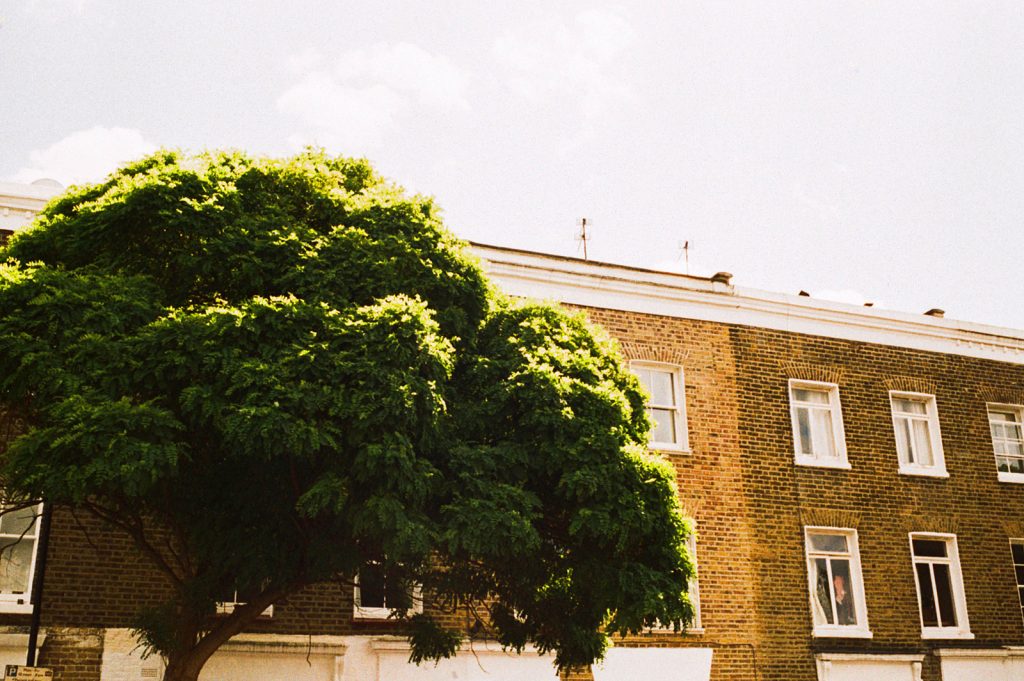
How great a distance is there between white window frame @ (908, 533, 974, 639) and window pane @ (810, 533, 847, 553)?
167 cm

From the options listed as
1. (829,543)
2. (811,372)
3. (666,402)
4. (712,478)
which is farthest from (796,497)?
(666,402)

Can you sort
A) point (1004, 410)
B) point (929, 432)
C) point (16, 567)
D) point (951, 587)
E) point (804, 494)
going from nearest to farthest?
point (16, 567), point (804, 494), point (951, 587), point (929, 432), point (1004, 410)

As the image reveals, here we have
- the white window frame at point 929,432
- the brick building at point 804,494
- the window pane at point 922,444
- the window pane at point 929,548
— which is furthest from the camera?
the window pane at point 922,444

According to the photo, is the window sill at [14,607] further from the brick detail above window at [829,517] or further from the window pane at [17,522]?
the brick detail above window at [829,517]

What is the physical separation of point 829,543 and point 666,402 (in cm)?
470

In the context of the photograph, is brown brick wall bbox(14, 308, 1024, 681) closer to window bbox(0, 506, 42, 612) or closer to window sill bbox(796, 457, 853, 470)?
window sill bbox(796, 457, 853, 470)

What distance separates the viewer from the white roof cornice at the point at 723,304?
65.4 feet

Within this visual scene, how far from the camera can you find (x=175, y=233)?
1254cm

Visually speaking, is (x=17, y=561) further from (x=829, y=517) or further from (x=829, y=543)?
(x=829, y=543)

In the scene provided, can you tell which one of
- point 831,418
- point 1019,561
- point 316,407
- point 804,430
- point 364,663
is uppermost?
point 831,418

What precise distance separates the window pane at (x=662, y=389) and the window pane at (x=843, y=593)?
4.94 meters

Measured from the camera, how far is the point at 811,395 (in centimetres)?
2217

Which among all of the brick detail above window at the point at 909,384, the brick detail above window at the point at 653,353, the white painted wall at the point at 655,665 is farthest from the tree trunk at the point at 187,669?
the brick detail above window at the point at 909,384

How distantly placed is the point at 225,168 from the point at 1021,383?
20.5 m
